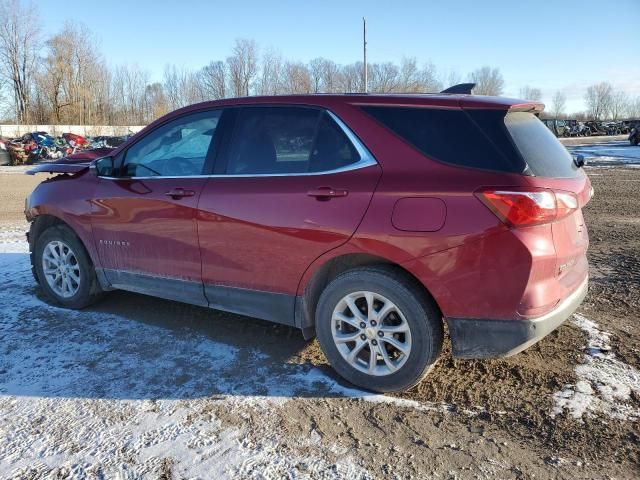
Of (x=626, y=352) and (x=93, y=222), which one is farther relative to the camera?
(x=93, y=222)

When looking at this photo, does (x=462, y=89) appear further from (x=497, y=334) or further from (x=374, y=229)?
(x=497, y=334)

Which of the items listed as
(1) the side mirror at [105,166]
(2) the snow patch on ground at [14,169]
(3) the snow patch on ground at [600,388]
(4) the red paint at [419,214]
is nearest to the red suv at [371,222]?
(4) the red paint at [419,214]

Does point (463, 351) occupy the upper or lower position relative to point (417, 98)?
lower

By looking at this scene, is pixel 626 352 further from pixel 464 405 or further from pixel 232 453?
pixel 232 453

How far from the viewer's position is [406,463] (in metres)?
2.57

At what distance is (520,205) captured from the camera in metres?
2.72

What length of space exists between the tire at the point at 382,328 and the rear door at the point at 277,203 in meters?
0.28

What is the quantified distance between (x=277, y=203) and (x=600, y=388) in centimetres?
234

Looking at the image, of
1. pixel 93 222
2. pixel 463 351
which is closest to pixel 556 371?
pixel 463 351

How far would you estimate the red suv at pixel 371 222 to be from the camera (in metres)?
2.81

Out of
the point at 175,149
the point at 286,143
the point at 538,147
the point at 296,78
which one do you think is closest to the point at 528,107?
the point at 538,147

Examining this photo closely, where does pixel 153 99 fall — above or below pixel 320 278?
above

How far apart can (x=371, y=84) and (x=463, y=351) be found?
2194 inches

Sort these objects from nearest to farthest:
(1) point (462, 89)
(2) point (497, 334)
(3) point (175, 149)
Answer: (2) point (497, 334) < (1) point (462, 89) < (3) point (175, 149)
